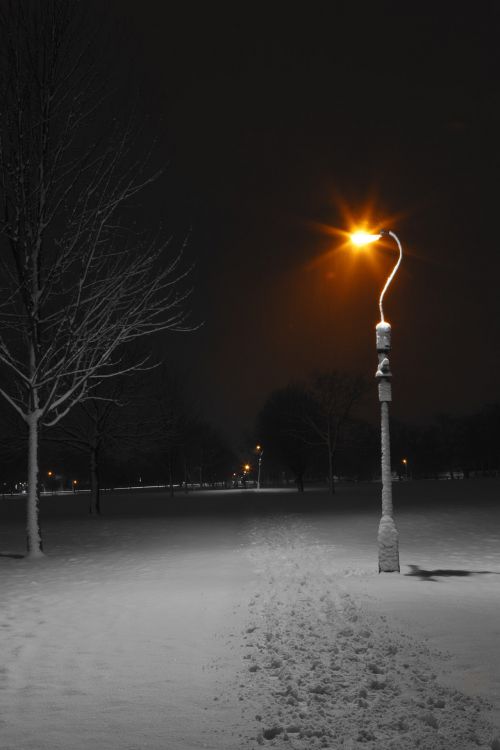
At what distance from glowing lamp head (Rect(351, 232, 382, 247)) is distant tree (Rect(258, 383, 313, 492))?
1980 inches

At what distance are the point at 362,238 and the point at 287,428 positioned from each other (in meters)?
53.7

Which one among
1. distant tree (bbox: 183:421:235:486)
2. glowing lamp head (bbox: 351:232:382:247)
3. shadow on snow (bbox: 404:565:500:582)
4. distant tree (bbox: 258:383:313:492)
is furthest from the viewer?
distant tree (bbox: 183:421:235:486)

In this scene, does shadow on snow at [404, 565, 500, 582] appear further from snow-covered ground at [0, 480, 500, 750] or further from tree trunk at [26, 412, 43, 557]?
tree trunk at [26, 412, 43, 557]

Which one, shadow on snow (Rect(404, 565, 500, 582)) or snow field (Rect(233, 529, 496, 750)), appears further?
shadow on snow (Rect(404, 565, 500, 582))

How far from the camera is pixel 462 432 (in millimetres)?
124688

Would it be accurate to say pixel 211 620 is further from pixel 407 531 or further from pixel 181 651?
pixel 407 531

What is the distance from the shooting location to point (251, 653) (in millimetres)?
6949

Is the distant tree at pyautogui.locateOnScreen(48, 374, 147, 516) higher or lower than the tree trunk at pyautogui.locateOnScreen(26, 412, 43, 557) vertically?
higher

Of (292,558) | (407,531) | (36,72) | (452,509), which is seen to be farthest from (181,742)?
(452,509)

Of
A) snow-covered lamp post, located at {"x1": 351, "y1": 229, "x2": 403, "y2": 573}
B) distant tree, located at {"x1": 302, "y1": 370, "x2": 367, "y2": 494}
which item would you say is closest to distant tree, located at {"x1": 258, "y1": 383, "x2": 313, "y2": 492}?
distant tree, located at {"x1": 302, "y1": 370, "x2": 367, "y2": 494}

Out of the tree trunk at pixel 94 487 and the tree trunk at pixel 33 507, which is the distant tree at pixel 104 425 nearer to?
the tree trunk at pixel 94 487

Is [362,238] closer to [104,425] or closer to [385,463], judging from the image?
[385,463]

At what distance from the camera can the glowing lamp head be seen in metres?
12.5

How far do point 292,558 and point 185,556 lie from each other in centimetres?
265
